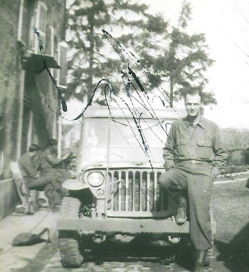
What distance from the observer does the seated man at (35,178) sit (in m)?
8.08

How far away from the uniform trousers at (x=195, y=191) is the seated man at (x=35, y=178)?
4.37 metres

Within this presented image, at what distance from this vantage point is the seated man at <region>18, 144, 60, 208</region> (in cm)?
808

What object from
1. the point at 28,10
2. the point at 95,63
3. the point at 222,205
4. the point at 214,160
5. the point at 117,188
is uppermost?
the point at 28,10

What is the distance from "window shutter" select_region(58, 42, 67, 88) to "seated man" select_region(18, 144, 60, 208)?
4385 mm

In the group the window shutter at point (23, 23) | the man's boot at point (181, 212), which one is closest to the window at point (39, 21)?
the window shutter at point (23, 23)

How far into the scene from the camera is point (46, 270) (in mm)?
4500

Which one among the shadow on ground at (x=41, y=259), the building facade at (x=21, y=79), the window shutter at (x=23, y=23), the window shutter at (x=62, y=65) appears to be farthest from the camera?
the window shutter at (x=62, y=65)

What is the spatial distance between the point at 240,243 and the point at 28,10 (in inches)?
286

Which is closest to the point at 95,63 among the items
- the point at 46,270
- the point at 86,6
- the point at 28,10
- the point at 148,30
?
the point at 28,10

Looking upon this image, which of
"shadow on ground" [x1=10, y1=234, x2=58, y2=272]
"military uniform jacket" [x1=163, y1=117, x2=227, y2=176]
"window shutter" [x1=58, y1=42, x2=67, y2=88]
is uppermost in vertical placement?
"window shutter" [x1=58, y1=42, x2=67, y2=88]

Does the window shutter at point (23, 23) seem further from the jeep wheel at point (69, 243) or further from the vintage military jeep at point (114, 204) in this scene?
the jeep wheel at point (69, 243)

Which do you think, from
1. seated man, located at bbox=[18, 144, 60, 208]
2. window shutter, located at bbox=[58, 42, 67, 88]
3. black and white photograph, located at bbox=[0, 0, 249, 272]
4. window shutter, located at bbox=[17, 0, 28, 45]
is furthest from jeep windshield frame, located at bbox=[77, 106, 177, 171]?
window shutter, located at bbox=[58, 42, 67, 88]

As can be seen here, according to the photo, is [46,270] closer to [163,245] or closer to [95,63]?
[163,245]

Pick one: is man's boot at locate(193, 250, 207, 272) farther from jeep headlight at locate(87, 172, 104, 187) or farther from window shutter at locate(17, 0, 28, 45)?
window shutter at locate(17, 0, 28, 45)
